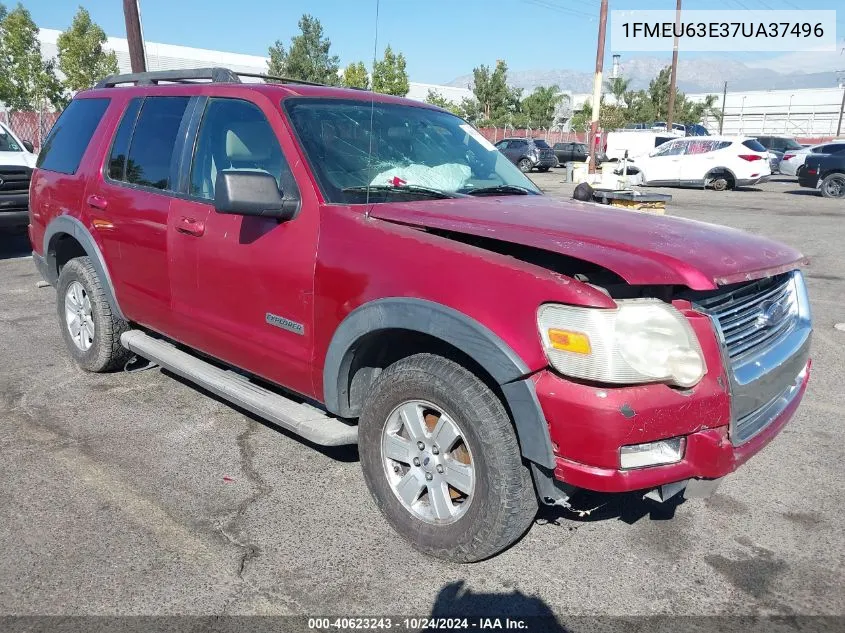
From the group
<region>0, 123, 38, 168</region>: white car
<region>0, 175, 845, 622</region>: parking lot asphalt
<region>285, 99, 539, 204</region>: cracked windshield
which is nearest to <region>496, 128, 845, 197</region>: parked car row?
<region>0, 123, 38, 168</region>: white car

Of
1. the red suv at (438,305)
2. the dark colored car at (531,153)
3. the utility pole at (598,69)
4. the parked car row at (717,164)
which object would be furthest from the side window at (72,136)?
the dark colored car at (531,153)

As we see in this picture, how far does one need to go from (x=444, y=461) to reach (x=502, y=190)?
1670 mm

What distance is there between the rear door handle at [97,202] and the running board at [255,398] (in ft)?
2.83

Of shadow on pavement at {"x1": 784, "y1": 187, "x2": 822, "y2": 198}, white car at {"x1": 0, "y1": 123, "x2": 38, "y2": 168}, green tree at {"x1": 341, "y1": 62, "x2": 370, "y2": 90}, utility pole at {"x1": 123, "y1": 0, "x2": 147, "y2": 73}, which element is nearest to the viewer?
white car at {"x1": 0, "y1": 123, "x2": 38, "y2": 168}

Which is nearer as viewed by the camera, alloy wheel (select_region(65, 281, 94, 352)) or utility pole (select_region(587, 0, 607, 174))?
alloy wheel (select_region(65, 281, 94, 352))

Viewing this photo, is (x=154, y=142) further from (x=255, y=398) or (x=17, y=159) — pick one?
(x=17, y=159)

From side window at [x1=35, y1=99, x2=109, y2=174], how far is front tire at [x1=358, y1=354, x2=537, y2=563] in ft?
10.5

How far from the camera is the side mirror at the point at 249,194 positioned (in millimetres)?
3047

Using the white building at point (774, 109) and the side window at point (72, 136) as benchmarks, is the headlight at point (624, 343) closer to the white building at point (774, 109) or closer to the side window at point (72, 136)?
the side window at point (72, 136)

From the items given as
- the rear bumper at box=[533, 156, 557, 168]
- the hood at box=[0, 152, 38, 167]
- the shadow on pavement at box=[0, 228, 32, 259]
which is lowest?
the shadow on pavement at box=[0, 228, 32, 259]

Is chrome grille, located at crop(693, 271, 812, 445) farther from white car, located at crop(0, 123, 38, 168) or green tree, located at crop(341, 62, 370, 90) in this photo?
green tree, located at crop(341, 62, 370, 90)

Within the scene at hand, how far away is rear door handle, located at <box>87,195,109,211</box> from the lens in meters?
4.49

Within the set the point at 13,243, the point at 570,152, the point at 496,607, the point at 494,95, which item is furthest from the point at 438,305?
the point at 494,95

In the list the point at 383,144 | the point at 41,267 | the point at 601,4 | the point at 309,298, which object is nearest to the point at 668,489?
the point at 309,298
